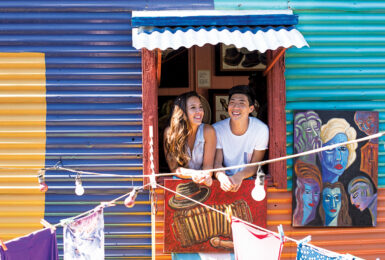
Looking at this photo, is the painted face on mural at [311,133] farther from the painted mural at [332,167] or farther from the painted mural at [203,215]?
the painted mural at [203,215]

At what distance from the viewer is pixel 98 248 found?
13.5 feet

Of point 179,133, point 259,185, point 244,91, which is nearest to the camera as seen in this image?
point 259,185

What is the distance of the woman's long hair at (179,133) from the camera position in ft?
14.7

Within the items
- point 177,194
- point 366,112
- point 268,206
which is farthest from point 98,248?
point 366,112

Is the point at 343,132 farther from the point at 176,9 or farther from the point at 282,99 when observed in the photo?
the point at 176,9

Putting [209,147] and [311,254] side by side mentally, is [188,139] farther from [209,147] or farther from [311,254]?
[311,254]

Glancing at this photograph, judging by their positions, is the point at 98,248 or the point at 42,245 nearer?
the point at 42,245

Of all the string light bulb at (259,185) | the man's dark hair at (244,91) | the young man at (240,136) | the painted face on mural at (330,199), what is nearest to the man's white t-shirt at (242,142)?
the young man at (240,136)

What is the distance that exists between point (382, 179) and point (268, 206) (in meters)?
1.56

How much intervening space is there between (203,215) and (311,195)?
4.69 ft

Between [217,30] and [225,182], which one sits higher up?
[217,30]

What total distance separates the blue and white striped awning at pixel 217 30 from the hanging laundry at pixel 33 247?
7.09 ft

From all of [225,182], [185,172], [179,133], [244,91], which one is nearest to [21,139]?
[179,133]

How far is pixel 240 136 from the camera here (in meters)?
4.66
